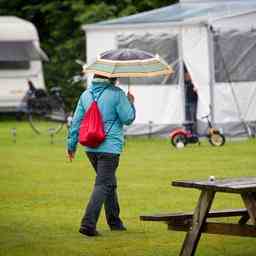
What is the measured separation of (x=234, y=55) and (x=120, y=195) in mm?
10878

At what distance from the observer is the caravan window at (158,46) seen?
1051 inches

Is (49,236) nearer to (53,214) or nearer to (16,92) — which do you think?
(53,214)

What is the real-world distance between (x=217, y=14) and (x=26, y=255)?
16.3 metres

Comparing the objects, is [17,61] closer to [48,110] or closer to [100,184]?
[48,110]

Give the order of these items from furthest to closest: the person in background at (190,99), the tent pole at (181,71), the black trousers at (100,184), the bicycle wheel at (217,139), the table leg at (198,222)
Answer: the tent pole at (181,71) < the person in background at (190,99) < the bicycle wheel at (217,139) < the black trousers at (100,184) < the table leg at (198,222)

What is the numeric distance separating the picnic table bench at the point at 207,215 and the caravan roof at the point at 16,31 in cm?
2500

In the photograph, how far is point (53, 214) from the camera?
1394 cm

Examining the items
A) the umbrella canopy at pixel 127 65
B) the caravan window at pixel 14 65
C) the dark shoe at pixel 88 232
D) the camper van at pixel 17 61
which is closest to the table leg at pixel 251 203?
the dark shoe at pixel 88 232

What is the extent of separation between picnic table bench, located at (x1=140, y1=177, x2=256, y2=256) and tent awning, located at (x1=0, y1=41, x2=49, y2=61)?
2523cm

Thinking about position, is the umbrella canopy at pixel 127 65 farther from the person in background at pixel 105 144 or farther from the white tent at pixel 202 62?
the white tent at pixel 202 62

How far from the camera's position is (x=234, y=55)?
1028 inches

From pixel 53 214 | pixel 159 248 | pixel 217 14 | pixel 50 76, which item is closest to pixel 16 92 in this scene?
pixel 50 76

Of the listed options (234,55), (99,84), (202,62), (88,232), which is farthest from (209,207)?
(234,55)

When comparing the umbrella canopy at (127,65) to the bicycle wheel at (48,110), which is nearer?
the umbrella canopy at (127,65)
